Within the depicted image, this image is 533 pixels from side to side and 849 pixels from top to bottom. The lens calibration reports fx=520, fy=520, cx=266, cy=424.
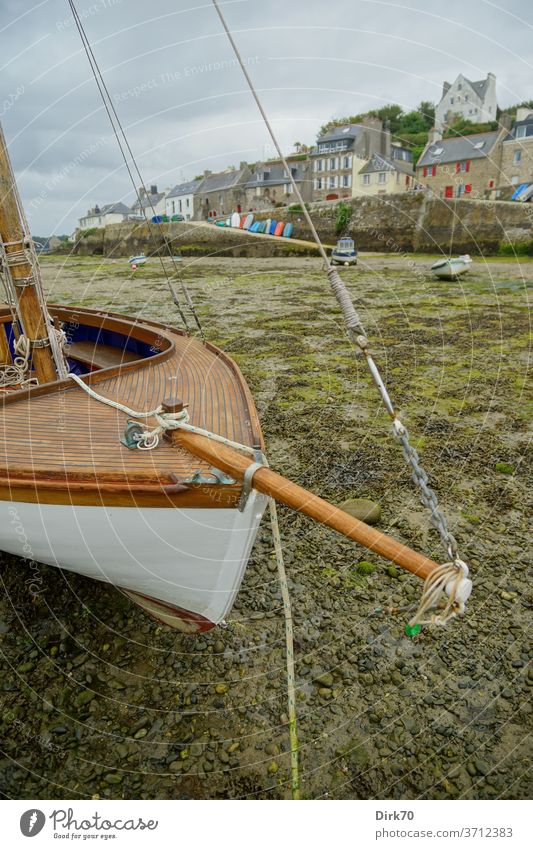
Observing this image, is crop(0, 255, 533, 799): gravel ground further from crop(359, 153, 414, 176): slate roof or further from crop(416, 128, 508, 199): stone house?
crop(416, 128, 508, 199): stone house

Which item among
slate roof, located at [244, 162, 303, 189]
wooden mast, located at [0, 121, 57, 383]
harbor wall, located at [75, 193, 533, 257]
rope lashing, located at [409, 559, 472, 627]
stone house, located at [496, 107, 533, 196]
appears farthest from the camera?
slate roof, located at [244, 162, 303, 189]

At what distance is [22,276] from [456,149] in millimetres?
44296

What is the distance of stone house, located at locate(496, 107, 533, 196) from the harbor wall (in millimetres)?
10392

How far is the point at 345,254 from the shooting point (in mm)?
28250

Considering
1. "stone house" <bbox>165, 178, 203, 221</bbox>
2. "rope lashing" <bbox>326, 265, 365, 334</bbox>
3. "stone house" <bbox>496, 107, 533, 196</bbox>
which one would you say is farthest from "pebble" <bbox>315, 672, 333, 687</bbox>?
"stone house" <bbox>165, 178, 203, 221</bbox>

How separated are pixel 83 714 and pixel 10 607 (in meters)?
1.57

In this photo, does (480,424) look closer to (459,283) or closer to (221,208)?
(459,283)

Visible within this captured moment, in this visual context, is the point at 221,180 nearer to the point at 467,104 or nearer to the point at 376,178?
the point at 376,178

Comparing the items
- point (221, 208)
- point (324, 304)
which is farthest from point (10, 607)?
point (221, 208)

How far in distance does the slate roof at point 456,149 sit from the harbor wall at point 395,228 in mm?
7572

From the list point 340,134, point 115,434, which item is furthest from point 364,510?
point 340,134

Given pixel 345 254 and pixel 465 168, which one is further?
pixel 465 168

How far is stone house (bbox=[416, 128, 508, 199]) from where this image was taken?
38875 millimetres

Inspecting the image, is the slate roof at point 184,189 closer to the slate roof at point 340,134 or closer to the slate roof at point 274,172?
the slate roof at point 274,172
